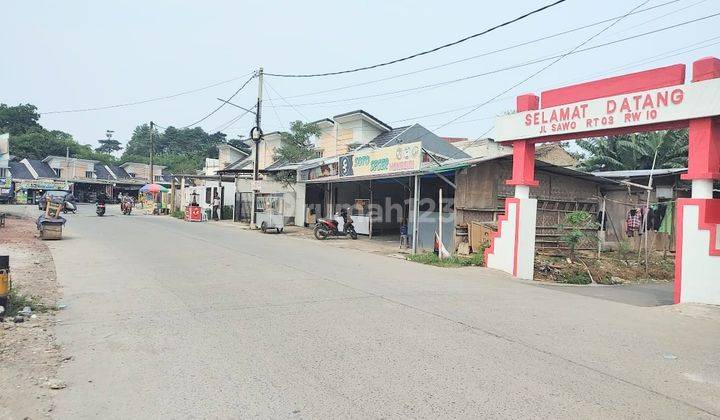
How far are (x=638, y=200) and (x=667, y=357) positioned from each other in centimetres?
1624

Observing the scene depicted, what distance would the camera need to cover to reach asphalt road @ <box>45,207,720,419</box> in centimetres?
423

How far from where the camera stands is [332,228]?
76.6ft

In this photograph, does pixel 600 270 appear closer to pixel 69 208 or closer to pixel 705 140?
pixel 705 140

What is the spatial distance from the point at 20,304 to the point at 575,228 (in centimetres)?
1414

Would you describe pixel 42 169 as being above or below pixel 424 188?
above

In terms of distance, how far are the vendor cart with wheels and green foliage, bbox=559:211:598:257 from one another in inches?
546

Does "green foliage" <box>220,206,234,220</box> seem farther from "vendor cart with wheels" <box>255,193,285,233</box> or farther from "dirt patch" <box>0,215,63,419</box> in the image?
"dirt patch" <box>0,215,63,419</box>

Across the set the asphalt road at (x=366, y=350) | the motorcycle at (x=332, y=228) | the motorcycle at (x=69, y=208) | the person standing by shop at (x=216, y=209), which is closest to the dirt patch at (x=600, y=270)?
the asphalt road at (x=366, y=350)

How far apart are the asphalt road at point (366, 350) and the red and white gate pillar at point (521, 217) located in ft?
8.43

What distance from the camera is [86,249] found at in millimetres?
15352

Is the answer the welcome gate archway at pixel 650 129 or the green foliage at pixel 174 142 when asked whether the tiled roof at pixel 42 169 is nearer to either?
the green foliage at pixel 174 142

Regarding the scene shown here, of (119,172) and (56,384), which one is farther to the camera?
(119,172)

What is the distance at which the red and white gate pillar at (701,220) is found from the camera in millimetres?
Result: 9383

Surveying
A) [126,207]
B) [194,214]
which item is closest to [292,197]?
[194,214]
